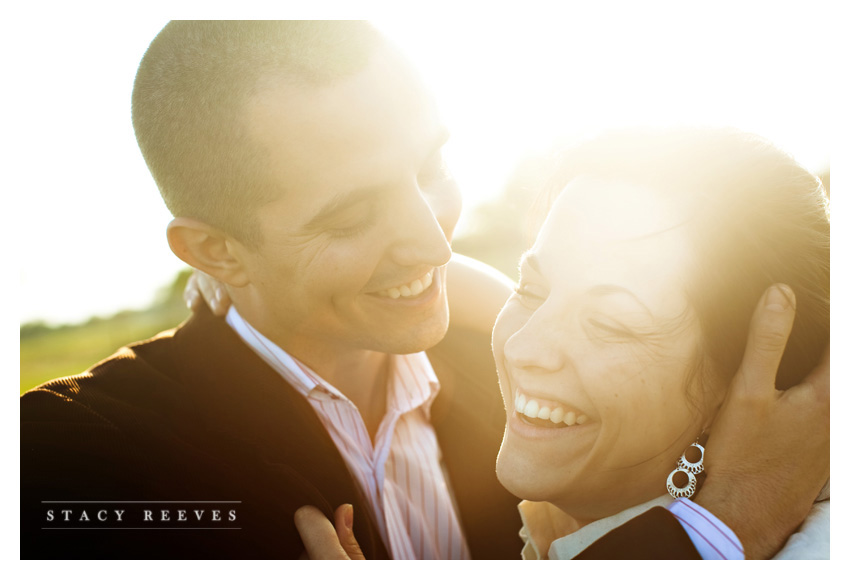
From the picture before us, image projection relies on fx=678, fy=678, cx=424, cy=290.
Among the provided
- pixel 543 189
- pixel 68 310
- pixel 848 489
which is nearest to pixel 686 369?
pixel 543 189

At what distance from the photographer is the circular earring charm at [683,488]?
1.35 meters

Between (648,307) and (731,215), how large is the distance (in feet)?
0.73

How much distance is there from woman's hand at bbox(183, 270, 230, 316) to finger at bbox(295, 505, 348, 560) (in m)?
0.56

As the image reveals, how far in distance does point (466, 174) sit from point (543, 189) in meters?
0.32

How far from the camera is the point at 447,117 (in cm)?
167

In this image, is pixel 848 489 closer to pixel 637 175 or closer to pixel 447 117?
pixel 637 175

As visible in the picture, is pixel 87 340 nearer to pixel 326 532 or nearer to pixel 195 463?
pixel 195 463

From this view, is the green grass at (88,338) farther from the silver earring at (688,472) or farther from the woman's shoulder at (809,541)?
the woman's shoulder at (809,541)

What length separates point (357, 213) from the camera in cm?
152

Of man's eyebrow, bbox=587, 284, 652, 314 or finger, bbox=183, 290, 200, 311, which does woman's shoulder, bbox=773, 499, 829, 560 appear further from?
finger, bbox=183, 290, 200, 311

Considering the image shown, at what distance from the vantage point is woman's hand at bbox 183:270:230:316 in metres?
1.78

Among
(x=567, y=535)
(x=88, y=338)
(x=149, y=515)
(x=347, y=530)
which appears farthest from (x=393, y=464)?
(x=88, y=338)

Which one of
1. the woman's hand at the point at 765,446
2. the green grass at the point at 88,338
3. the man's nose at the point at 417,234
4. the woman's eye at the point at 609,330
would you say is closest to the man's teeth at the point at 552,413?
the woman's eye at the point at 609,330

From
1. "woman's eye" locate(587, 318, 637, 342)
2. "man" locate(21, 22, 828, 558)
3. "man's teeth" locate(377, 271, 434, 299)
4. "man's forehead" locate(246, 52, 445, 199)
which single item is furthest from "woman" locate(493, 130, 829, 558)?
"man's forehead" locate(246, 52, 445, 199)
